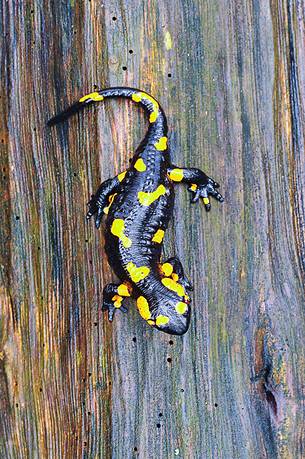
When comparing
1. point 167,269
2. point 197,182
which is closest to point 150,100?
point 197,182

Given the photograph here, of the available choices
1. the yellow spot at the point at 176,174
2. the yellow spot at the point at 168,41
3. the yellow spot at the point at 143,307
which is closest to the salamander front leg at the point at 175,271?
the yellow spot at the point at 143,307

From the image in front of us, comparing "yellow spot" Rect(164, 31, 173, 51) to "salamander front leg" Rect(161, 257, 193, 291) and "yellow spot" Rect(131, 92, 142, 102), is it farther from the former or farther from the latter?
"salamander front leg" Rect(161, 257, 193, 291)

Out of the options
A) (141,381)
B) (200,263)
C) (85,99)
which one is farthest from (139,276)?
(85,99)

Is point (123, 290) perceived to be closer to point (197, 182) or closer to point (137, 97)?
point (197, 182)

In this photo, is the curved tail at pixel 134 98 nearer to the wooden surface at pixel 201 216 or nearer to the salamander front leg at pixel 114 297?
the wooden surface at pixel 201 216

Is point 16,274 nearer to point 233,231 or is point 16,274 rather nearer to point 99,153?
point 99,153

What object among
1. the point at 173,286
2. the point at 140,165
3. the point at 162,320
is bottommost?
the point at 162,320
